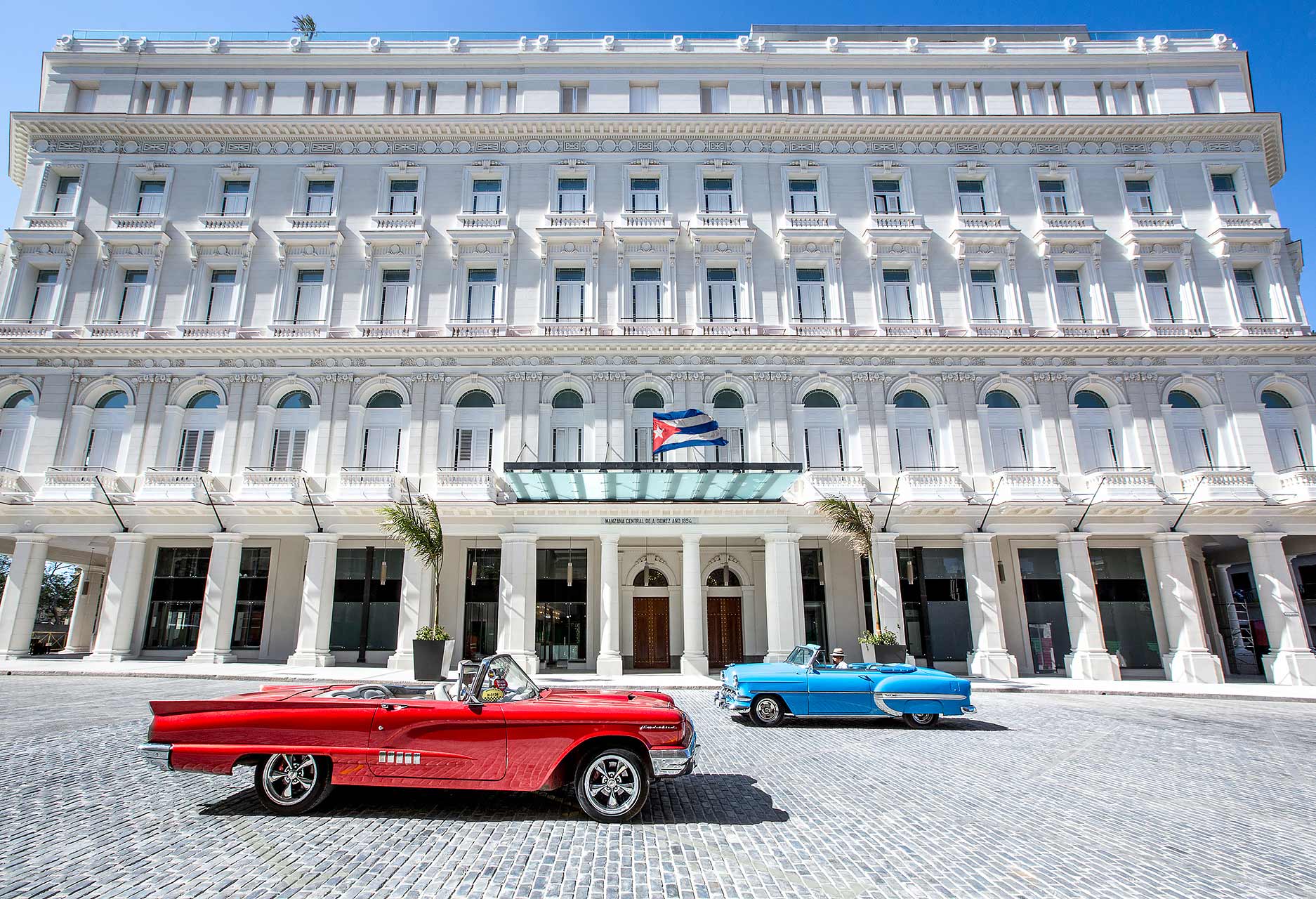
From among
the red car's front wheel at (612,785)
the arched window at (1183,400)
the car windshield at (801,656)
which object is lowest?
the red car's front wheel at (612,785)

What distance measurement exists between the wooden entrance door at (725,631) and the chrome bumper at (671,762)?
19.4 metres

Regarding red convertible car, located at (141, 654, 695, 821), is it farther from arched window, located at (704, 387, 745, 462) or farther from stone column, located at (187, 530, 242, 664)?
stone column, located at (187, 530, 242, 664)

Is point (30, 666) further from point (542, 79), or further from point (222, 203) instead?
point (542, 79)

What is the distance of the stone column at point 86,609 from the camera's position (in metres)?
30.5

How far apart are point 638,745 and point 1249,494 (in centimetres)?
2676

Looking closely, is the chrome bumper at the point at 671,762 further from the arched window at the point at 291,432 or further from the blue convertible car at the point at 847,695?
the arched window at the point at 291,432

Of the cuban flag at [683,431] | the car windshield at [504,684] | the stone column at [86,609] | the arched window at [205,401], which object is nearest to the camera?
the car windshield at [504,684]

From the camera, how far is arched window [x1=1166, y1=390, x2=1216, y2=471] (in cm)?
2461

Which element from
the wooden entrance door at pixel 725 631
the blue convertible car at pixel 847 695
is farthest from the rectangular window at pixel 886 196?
the blue convertible car at pixel 847 695

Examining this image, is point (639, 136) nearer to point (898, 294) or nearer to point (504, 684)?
point (898, 294)

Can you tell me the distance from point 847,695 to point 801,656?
1.52m

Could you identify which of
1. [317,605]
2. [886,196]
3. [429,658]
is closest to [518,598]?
[429,658]

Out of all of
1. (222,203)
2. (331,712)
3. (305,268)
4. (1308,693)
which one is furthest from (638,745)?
(222,203)

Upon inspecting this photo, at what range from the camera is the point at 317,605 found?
2292 centimetres
